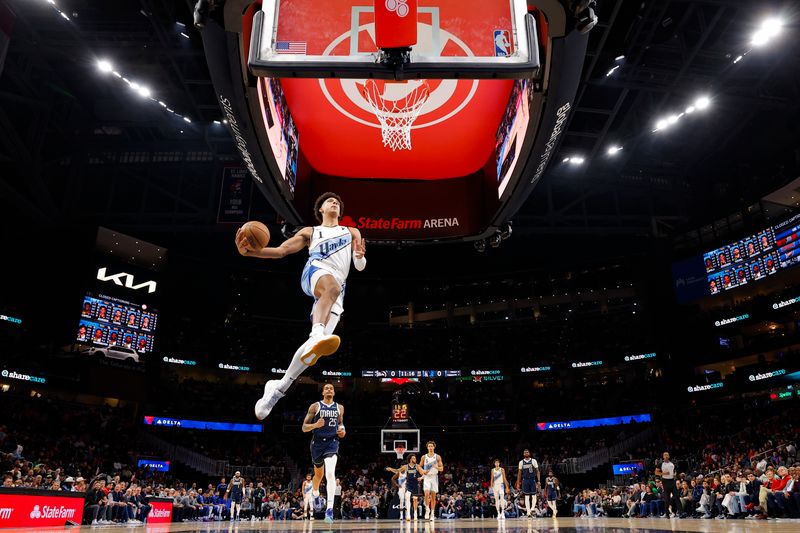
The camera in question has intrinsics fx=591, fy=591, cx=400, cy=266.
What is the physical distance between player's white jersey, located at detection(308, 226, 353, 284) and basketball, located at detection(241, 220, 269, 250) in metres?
0.40

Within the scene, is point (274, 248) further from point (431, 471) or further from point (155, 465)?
point (155, 465)

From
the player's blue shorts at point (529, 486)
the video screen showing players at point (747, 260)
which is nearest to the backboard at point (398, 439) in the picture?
the player's blue shorts at point (529, 486)

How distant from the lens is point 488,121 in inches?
289

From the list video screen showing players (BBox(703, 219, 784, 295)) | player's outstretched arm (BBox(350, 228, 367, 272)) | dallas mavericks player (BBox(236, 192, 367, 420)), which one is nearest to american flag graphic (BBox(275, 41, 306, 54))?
dallas mavericks player (BBox(236, 192, 367, 420))

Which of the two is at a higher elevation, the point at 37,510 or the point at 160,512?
the point at 37,510

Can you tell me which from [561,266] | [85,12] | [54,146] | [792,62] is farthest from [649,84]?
[54,146]

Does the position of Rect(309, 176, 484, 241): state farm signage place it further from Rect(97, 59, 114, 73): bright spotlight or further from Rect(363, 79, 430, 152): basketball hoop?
Rect(97, 59, 114, 73): bright spotlight

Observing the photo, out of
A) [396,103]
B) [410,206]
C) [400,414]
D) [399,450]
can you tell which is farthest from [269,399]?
[400,414]

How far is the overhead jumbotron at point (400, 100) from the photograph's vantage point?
15.5 ft

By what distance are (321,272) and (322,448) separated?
370 centimetres

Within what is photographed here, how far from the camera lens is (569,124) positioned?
59.3 feet

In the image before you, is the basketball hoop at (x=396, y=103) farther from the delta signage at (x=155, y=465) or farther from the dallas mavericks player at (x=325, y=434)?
the delta signage at (x=155, y=465)

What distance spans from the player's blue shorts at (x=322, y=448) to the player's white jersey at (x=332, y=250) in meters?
3.47

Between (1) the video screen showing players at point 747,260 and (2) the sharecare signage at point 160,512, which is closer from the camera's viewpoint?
(2) the sharecare signage at point 160,512
